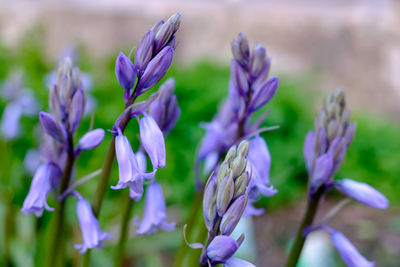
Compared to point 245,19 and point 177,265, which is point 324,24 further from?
point 177,265

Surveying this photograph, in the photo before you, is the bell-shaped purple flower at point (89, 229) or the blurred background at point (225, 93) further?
the blurred background at point (225, 93)

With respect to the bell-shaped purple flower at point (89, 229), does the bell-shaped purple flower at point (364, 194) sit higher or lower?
higher

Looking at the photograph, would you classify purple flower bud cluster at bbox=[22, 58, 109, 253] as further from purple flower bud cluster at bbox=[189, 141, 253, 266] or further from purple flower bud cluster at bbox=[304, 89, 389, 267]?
purple flower bud cluster at bbox=[304, 89, 389, 267]

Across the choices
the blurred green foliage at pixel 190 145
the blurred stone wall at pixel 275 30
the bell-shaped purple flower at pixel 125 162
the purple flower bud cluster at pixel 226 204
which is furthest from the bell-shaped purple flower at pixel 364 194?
the blurred stone wall at pixel 275 30

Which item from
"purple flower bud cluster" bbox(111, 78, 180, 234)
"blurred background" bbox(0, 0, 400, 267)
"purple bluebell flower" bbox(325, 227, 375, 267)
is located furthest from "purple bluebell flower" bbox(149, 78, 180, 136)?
"blurred background" bbox(0, 0, 400, 267)

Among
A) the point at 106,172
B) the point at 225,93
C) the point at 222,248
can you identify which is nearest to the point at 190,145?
the point at 225,93

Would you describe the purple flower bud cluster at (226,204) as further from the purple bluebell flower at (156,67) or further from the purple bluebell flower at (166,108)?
the purple bluebell flower at (166,108)
